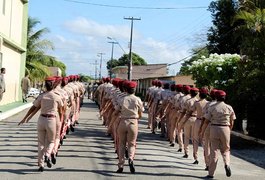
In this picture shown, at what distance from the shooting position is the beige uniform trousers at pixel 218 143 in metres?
10.1

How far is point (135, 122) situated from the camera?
404 inches

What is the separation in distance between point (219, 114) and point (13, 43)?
20821mm

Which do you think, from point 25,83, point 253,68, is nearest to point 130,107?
point 253,68

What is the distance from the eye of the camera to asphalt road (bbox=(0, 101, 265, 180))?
9.77 metres

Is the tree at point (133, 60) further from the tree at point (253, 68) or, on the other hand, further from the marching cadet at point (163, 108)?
the marching cadet at point (163, 108)

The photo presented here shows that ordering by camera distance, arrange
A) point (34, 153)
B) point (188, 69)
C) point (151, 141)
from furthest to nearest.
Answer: point (188, 69), point (151, 141), point (34, 153)

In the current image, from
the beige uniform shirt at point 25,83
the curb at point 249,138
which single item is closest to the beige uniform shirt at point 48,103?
the curb at point 249,138

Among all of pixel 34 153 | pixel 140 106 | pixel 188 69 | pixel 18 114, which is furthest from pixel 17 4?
pixel 140 106

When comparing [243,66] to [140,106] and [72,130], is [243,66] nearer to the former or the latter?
[72,130]

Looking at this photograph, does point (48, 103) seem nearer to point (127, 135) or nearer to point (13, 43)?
point (127, 135)

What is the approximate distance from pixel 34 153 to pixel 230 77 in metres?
10.3

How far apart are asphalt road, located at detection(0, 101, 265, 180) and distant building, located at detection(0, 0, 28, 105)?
11.2 metres

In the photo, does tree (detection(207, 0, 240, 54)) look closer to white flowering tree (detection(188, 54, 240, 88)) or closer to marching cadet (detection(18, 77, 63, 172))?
white flowering tree (detection(188, 54, 240, 88))

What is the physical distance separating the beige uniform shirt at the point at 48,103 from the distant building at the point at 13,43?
15.6 metres
